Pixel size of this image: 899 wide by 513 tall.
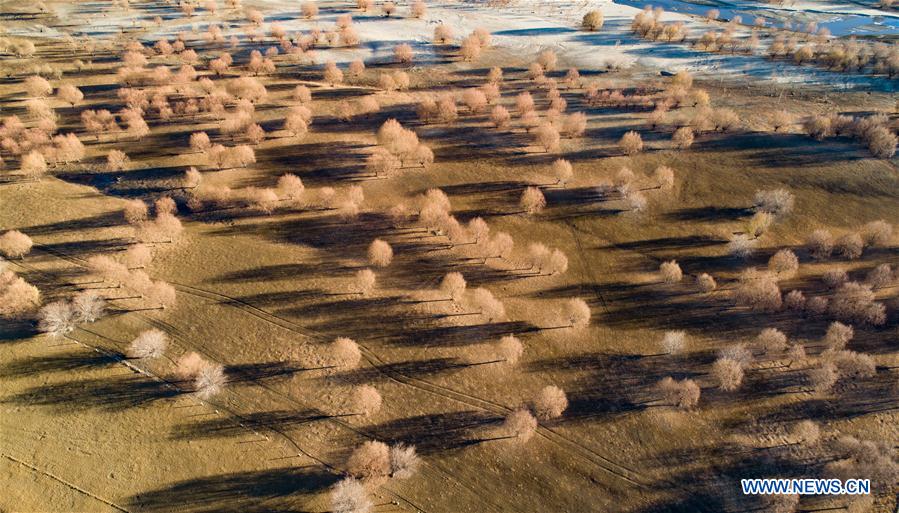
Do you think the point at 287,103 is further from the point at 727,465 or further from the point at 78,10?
the point at 727,465

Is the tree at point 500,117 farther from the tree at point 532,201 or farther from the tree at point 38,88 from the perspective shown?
the tree at point 38,88

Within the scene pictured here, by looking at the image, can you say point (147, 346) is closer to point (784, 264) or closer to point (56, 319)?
point (56, 319)

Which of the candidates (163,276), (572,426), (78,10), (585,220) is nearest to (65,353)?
(163,276)

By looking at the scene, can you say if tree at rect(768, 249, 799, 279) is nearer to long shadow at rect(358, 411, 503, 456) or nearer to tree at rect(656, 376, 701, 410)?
tree at rect(656, 376, 701, 410)

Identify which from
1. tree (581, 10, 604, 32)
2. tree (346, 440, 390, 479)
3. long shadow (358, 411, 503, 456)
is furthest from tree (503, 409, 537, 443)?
tree (581, 10, 604, 32)

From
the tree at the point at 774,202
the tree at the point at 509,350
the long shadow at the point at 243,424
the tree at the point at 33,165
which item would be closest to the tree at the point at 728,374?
the tree at the point at 509,350
